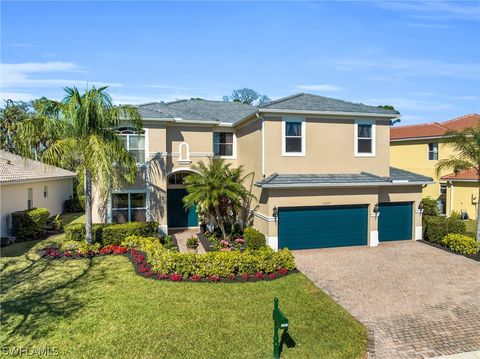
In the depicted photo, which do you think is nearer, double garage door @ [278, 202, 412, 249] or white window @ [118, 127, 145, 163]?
double garage door @ [278, 202, 412, 249]

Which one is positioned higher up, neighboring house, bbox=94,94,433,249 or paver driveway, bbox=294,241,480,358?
neighboring house, bbox=94,94,433,249

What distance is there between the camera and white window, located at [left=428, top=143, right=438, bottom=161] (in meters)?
27.4

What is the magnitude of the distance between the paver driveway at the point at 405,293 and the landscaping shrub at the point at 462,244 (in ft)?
1.92

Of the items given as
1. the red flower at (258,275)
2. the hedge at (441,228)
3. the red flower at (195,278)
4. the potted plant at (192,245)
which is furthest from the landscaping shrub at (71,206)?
the hedge at (441,228)

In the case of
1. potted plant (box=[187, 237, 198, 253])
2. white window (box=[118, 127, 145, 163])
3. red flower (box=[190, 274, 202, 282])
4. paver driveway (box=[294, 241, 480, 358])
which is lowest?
paver driveway (box=[294, 241, 480, 358])

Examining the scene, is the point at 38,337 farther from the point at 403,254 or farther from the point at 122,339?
the point at 403,254

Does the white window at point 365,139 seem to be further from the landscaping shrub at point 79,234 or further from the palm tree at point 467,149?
the landscaping shrub at point 79,234

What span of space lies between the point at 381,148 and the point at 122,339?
1467 centimetres

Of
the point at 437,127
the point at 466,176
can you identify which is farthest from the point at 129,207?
the point at 437,127

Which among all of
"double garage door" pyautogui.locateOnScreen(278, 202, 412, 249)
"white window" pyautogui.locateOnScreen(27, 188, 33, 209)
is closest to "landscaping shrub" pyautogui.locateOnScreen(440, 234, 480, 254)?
"double garage door" pyautogui.locateOnScreen(278, 202, 412, 249)

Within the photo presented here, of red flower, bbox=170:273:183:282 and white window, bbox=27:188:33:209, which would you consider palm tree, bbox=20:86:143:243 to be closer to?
red flower, bbox=170:273:183:282

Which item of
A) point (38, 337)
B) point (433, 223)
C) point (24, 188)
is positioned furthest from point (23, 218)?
point (433, 223)

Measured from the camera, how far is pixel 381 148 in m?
17.4

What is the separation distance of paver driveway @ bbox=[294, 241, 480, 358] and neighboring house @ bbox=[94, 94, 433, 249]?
130 centimetres
